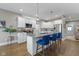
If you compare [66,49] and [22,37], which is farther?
[66,49]

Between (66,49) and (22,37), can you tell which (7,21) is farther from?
(66,49)

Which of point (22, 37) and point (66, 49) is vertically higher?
point (22, 37)

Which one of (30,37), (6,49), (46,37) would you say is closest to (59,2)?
(46,37)

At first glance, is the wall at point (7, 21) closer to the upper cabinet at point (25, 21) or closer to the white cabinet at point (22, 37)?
the upper cabinet at point (25, 21)

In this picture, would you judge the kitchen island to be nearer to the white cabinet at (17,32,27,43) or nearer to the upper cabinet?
the white cabinet at (17,32,27,43)

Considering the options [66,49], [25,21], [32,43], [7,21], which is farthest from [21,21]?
[66,49]

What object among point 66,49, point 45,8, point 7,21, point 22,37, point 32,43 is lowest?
point 66,49

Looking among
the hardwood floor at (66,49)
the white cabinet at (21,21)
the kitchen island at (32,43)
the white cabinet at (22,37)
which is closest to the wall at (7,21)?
the white cabinet at (21,21)

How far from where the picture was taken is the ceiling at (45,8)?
2.66 meters

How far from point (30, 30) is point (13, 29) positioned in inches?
18.8

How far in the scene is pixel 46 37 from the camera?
9.37 feet

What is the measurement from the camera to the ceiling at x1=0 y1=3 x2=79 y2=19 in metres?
2.66

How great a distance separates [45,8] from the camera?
278cm

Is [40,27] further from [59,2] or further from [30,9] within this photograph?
[59,2]
